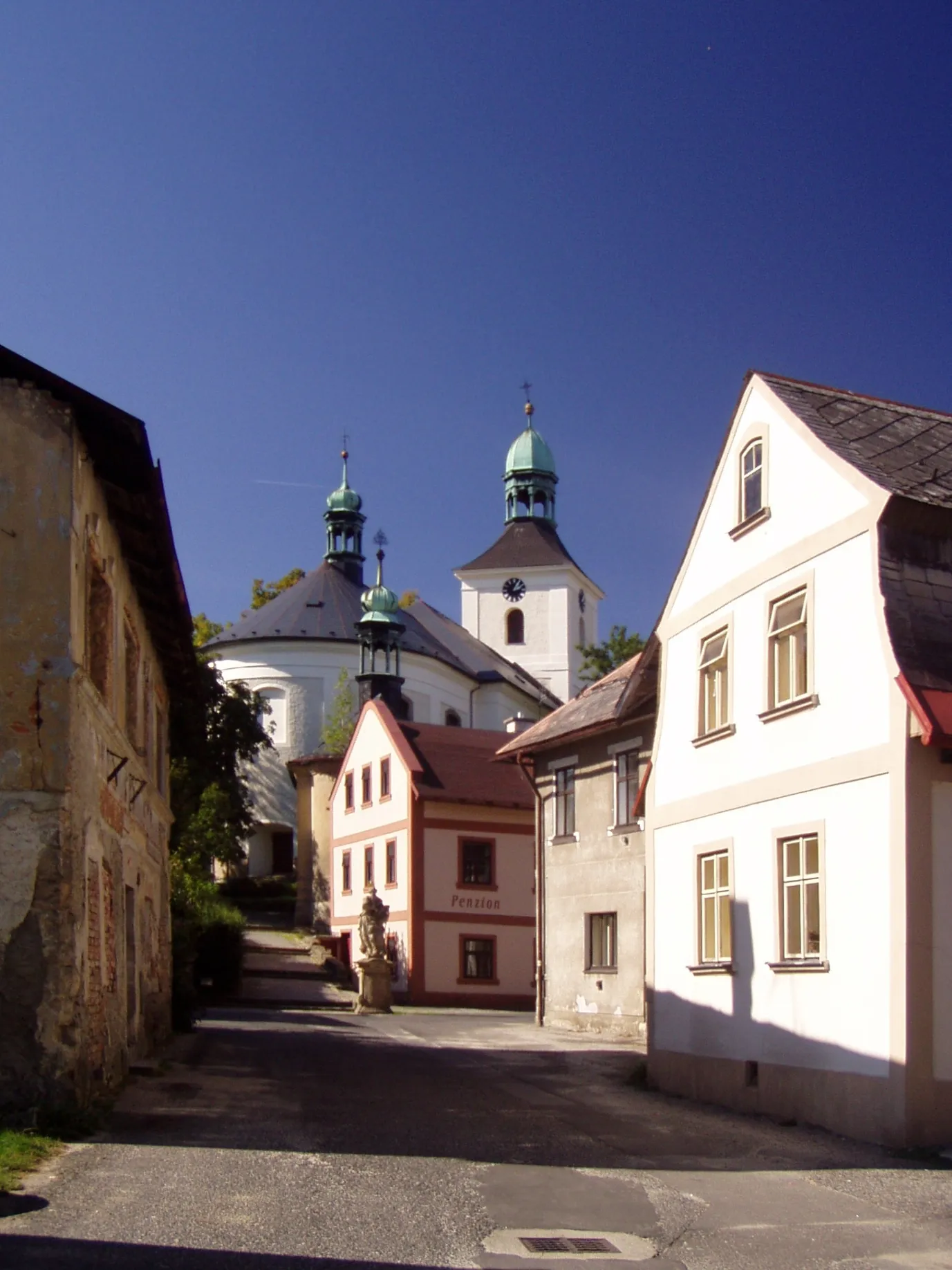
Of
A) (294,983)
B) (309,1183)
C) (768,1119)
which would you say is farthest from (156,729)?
(294,983)

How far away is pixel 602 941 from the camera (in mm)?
28016

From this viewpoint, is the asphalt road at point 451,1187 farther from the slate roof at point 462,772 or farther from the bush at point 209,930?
the slate roof at point 462,772

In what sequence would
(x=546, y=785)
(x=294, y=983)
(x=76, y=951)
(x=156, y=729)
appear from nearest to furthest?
(x=76, y=951), (x=156, y=729), (x=546, y=785), (x=294, y=983)

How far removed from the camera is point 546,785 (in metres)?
29.9

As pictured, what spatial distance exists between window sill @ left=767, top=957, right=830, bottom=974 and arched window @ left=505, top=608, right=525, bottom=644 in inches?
2892

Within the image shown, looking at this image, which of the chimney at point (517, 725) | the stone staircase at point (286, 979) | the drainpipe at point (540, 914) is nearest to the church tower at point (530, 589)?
the stone staircase at point (286, 979)

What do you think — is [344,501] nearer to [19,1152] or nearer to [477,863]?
[477,863]

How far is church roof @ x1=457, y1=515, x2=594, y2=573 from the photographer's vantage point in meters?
87.8

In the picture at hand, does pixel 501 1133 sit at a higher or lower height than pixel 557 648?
lower

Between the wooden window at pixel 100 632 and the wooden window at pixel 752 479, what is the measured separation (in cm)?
687

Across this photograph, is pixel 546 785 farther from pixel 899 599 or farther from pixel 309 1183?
pixel 309 1183

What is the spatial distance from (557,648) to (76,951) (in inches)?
2980

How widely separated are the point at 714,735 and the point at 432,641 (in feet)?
207

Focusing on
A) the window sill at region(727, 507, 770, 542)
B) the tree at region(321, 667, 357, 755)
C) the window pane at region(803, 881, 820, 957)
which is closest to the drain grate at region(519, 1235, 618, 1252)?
A: the window pane at region(803, 881, 820, 957)
